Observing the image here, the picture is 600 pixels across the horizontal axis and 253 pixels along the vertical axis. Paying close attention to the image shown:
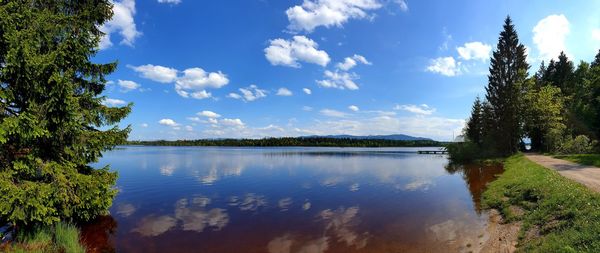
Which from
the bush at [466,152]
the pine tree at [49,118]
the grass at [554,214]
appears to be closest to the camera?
the grass at [554,214]

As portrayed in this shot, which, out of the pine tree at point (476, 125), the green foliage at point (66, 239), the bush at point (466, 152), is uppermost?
the pine tree at point (476, 125)

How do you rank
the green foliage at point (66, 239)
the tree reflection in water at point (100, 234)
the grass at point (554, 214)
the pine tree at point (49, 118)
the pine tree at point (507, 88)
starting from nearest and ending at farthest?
1. the grass at point (554, 214)
2. the pine tree at point (49, 118)
3. the green foliage at point (66, 239)
4. the tree reflection in water at point (100, 234)
5. the pine tree at point (507, 88)

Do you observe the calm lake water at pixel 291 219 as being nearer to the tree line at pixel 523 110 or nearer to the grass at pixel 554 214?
the grass at pixel 554 214

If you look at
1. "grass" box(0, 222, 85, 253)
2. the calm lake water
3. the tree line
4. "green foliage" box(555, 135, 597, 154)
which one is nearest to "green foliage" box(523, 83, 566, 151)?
the tree line

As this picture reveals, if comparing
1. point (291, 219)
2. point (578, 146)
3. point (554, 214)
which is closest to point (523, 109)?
point (578, 146)

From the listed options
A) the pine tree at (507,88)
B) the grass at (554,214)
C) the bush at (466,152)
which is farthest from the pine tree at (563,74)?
the grass at (554,214)

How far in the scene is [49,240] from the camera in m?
11.5

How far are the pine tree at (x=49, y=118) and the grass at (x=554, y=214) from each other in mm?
16408

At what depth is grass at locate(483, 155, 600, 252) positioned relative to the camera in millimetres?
9688

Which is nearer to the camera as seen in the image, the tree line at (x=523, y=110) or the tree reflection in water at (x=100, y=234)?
the tree reflection in water at (x=100, y=234)

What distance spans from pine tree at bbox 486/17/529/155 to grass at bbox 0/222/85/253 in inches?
2325

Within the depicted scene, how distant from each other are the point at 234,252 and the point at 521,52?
63670 mm

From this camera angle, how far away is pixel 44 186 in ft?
36.0

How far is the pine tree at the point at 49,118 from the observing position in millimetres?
10281
